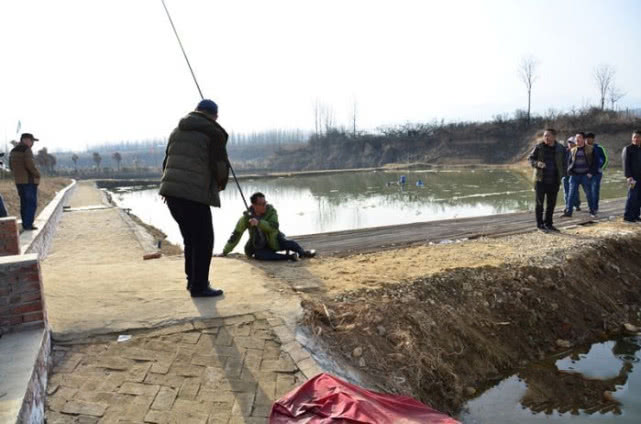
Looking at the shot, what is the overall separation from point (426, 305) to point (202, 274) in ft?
7.07

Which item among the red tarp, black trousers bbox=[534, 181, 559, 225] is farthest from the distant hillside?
the red tarp

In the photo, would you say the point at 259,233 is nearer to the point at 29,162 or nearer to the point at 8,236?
the point at 8,236

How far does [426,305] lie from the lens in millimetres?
4543

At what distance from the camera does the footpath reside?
269cm

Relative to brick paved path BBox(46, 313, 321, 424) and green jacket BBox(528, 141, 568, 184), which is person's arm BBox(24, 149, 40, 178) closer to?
brick paved path BBox(46, 313, 321, 424)

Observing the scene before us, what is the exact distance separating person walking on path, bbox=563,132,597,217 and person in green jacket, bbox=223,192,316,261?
6.16 m

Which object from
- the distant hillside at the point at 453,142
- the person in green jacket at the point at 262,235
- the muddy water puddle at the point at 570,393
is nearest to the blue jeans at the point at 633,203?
the muddy water puddle at the point at 570,393

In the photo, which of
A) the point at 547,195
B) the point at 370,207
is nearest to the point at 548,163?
the point at 547,195

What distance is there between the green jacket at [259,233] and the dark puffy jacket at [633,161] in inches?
242

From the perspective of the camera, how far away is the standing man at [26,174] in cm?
815

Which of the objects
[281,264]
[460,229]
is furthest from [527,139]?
[281,264]

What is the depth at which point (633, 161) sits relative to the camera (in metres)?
7.85

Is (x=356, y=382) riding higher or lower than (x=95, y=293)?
lower

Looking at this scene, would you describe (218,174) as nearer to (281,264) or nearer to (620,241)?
(281,264)
